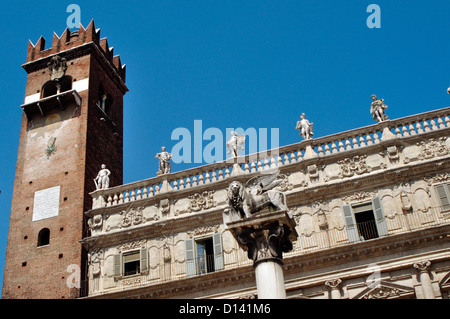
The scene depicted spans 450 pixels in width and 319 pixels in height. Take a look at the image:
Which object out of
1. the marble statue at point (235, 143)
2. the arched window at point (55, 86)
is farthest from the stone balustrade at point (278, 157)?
the arched window at point (55, 86)

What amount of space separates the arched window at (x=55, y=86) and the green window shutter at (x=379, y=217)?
21467 mm

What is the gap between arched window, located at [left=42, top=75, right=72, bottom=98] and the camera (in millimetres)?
37594

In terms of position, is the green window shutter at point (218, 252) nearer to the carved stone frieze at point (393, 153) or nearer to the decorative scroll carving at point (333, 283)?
the decorative scroll carving at point (333, 283)

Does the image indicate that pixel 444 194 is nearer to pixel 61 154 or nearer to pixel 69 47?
pixel 61 154

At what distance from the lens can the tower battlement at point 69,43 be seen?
38938mm

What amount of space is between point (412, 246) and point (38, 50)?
91.3ft

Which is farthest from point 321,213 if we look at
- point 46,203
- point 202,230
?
point 46,203

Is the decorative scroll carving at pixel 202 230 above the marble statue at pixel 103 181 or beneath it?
beneath

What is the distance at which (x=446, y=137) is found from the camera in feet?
85.7

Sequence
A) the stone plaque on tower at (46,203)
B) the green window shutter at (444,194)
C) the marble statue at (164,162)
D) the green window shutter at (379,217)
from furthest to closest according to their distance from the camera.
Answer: the stone plaque on tower at (46,203) < the marble statue at (164,162) < the green window shutter at (379,217) < the green window shutter at (444,194)

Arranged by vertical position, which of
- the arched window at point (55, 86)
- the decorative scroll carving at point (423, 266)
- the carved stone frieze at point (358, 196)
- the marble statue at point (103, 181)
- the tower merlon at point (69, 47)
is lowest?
the decorative scroll carving at point (423, 266)

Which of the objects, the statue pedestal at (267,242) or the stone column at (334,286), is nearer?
the statue pedestal at (267,242)

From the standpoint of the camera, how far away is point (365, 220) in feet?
84.3
